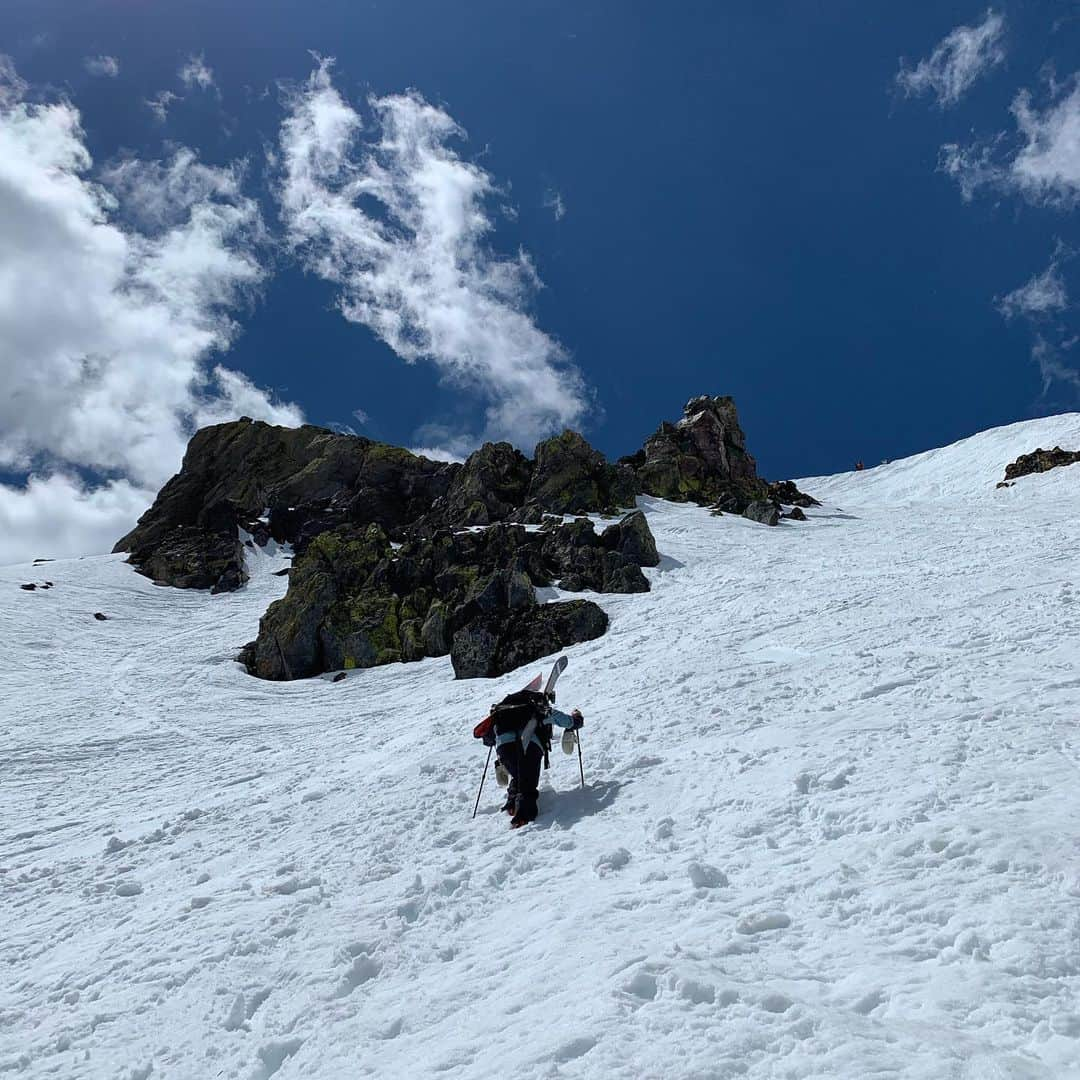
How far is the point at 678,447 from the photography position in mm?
75625

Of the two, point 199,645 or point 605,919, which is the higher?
point 199,645

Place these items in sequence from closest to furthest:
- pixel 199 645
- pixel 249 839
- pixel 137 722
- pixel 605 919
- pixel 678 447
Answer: pixel 605 919 < pixel 249 839 < pixel 137 722 < pixel 199 645 < pixel 678 447

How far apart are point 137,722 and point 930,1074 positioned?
25613mm

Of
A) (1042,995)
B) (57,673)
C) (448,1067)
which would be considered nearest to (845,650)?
(1042,995)

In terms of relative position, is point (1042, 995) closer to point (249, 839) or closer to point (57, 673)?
point (249, 839)

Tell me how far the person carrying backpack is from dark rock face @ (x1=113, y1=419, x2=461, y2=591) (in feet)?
196

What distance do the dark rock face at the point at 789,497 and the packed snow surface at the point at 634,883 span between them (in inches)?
1943

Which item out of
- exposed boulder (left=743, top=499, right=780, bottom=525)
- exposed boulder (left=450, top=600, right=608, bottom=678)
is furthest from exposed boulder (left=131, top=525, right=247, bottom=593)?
exposed boulder (left=743, top=499, right=780, bottom=525)

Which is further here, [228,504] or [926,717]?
[228,504]

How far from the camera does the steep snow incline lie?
7762 cm

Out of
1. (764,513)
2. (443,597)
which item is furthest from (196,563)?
(764,513)

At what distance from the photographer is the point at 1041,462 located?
67000mm

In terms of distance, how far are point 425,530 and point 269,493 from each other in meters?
28.6

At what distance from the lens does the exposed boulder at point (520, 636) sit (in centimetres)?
2739
